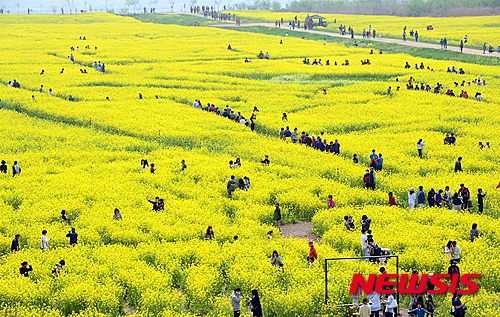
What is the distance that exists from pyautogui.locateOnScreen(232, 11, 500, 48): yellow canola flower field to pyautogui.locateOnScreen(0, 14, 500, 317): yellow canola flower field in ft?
84.1

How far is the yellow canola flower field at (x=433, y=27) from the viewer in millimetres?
92906

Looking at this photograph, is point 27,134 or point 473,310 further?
point 27,134

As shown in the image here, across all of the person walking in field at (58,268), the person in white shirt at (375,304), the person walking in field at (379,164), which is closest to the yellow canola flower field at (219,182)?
the person walking in field at (58,268)

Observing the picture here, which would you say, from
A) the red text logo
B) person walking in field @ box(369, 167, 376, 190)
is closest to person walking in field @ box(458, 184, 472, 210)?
person walking in field @ box(369, 167, 376, 190)

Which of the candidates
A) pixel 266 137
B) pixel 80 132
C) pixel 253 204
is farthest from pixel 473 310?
pixel 80 132

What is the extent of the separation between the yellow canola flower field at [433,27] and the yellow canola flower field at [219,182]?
2565cm

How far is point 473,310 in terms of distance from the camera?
1920 cm

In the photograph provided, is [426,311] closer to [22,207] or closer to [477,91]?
[22,207]

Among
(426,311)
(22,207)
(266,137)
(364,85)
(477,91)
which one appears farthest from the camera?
(364,85)

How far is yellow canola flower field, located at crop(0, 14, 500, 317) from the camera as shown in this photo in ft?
69.9

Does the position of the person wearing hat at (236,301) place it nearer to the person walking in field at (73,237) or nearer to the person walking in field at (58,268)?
the person walking in field at (58,268)

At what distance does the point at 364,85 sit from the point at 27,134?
1143 inches

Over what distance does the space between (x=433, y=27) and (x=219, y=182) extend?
8768 centimetres

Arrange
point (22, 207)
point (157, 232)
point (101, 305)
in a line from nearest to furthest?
1. point (101, 305)
2. point (157, 232)
3. point (22, 207)
